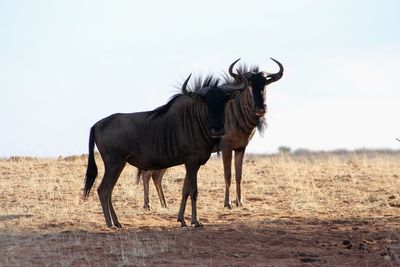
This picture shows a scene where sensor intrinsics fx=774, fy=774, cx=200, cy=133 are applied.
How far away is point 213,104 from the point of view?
10789 millimetres

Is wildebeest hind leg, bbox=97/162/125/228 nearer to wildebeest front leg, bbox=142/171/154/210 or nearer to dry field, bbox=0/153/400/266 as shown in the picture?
dry field, bbox=0/153/400/266

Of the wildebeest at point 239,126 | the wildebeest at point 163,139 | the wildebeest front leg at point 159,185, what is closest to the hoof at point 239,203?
the wildebeest at point 239,126

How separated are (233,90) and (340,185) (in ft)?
20.4

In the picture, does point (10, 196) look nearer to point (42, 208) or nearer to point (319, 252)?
point (42, 208)

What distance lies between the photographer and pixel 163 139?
1126 centimetres

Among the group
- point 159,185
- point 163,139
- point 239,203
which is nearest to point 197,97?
point 163,139

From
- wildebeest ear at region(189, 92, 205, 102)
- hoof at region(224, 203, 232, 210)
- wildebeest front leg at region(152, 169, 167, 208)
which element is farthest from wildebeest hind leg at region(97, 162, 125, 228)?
hoof at region(224, 203, 232, 210)

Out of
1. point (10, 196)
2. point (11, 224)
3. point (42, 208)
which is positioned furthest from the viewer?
point (10, 196)

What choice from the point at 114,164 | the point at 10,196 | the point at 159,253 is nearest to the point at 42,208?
the point at 10,196

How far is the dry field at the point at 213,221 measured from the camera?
8750mm

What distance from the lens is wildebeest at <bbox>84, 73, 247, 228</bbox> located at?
11.0 m

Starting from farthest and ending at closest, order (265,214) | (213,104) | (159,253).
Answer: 1. (265,214)
2. (213,104)
3. (159,253)

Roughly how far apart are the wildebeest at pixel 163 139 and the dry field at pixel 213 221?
0.65 metres

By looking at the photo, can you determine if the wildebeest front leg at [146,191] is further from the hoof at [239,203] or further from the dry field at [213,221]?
the hoof at [239,203]
